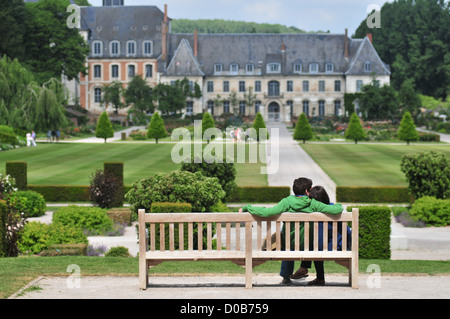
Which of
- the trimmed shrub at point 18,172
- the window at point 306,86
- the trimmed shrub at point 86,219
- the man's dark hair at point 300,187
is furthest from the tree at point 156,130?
the man's dark hair at point 300,187

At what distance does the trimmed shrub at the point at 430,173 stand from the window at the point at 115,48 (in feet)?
228

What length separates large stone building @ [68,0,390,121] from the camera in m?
84.5

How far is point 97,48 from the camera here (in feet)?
289

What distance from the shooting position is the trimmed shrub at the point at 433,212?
2039 centimetres

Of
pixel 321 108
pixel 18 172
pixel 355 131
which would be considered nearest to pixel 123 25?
pixel 321 108

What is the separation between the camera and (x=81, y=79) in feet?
285

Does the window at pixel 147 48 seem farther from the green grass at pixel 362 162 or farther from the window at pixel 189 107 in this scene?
the green grass at pixel 362 162

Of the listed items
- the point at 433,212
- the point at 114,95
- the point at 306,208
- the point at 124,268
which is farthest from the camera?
the point at 114,95

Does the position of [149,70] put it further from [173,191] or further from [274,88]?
[173,191]

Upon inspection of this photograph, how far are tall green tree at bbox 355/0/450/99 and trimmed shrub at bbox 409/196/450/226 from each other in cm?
7138

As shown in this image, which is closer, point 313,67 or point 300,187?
point 300,187

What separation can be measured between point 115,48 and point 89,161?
5299 cm

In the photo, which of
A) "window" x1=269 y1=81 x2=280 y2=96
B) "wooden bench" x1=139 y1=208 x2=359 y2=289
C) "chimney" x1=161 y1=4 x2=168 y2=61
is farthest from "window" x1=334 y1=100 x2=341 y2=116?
"wooden bench" x1=139 y1=208 x2=359 y2=289

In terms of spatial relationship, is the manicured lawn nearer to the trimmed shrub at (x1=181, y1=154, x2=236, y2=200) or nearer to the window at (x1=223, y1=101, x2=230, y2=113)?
the trimmed shrub at (x1=181, y1=154, x2=236, y2=200)
